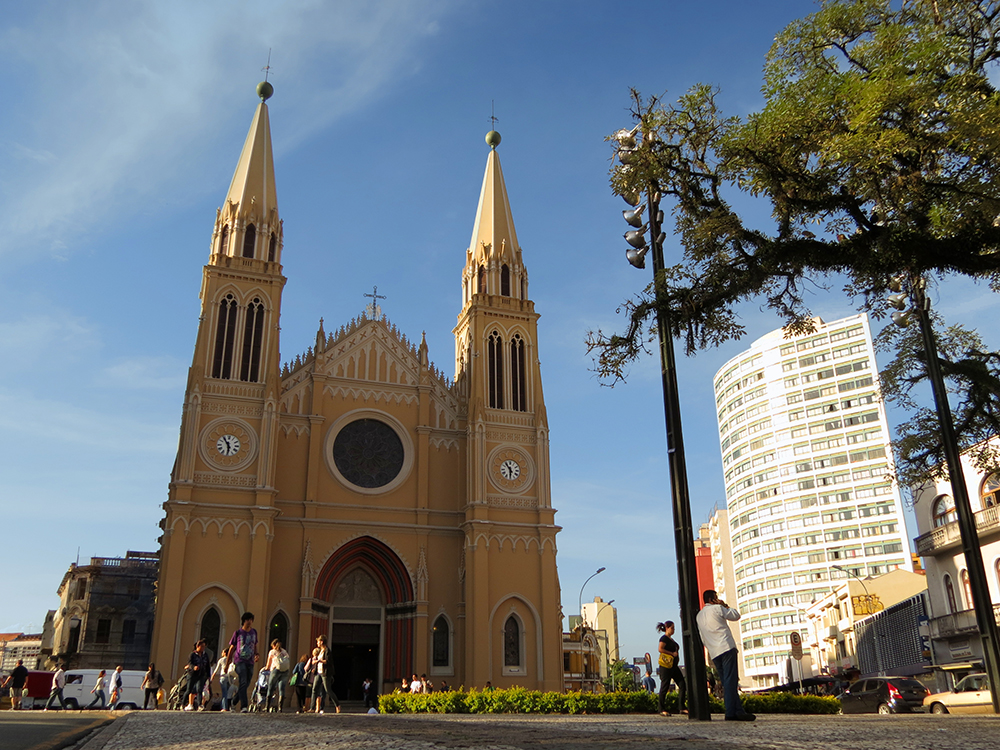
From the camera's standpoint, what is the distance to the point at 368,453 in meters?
32.7

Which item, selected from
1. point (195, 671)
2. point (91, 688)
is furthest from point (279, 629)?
point (195, 671)

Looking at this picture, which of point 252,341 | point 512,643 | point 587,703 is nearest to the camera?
point 587,703

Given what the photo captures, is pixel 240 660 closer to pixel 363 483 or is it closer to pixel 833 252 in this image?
pixel 833 252

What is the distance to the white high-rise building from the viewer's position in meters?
69.1

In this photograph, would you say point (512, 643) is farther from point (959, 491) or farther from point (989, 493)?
point (959, 491)

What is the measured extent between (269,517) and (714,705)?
17989 mm

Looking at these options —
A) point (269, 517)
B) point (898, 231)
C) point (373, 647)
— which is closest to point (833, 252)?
point (898, 231)

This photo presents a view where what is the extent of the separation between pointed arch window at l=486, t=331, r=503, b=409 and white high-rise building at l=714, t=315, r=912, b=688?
145 feet

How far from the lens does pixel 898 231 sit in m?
9.30

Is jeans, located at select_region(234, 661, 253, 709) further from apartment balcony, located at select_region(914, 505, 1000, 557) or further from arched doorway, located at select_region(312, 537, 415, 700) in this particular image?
apartment balcony, located at select_region(914, 505, 1000, 557)

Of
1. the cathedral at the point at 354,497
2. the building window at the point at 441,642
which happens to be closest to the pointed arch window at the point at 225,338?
the cathedral at the point at 354,497

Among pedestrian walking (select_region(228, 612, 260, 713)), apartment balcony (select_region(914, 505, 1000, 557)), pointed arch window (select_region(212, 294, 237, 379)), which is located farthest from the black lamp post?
pointed arch window (select_region(212, 294, 237, 379))

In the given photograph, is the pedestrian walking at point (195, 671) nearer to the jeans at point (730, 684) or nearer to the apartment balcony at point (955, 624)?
the jeans at point (730, 684)

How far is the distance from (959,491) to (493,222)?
→ 28.1m
